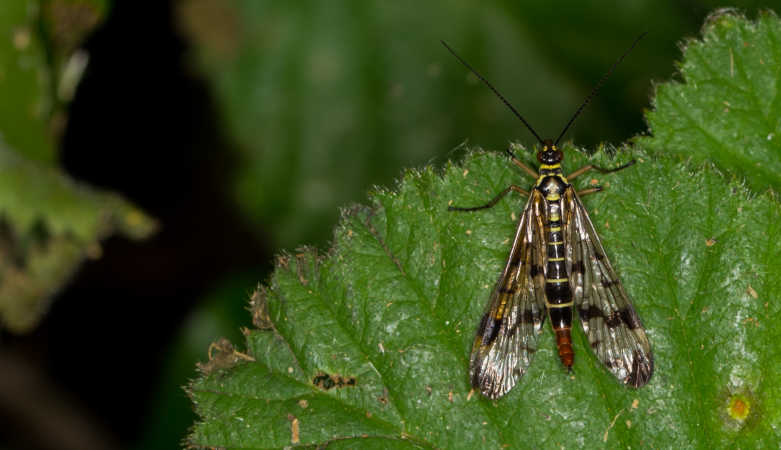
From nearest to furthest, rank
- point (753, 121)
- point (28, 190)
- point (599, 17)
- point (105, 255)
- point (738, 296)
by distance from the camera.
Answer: point (738, 296)
point (753, 121)
point (28, 190)
point (599, 17)
point (105, 255)

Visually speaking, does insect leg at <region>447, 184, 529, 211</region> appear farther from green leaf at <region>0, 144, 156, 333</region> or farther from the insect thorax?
green leaf at <region>0, 144, 156, 333</region>

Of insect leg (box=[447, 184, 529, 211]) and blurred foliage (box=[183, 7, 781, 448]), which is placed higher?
insect leg (box=[447, 184, 529, 211])

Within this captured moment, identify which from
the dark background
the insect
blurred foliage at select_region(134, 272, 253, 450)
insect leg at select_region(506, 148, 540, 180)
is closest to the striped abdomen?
the insect

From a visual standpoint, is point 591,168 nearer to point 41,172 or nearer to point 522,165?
point 522,165

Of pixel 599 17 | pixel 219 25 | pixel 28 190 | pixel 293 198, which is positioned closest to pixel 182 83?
pixel 219 25

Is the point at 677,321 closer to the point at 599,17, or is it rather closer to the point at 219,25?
the point at 599,17

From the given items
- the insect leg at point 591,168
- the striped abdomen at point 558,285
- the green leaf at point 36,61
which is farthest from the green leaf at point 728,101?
the green leaf at point 36,61
